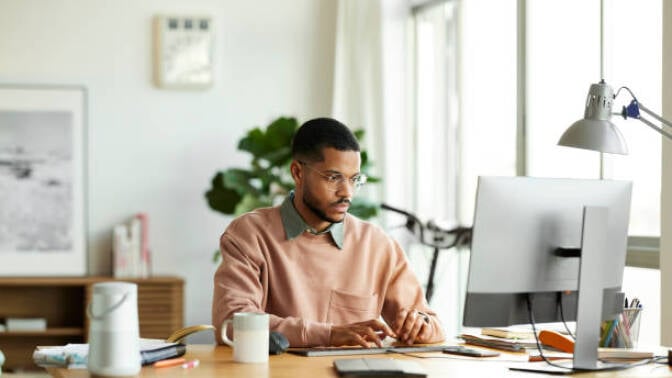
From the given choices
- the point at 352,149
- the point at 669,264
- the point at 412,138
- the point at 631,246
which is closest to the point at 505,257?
the point at 352,149

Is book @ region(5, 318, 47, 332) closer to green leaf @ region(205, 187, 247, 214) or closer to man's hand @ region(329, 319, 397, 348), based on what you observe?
green leaf @ region(205, 187, 247, 214)

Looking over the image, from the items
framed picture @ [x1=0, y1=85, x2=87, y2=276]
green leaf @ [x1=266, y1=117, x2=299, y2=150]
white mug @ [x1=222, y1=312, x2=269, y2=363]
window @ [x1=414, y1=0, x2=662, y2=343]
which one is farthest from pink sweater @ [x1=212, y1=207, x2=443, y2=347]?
framed picture @ [x1=0, y1=85, x2=87, y2=276]

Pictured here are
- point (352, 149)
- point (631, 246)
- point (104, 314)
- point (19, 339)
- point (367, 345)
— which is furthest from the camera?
point (19, 339)

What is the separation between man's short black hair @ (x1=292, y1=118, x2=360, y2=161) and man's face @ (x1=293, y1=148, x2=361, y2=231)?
0.05 feet

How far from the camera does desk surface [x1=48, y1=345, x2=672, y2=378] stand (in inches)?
87.0

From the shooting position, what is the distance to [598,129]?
8.31ft

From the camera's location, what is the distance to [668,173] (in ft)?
11.2

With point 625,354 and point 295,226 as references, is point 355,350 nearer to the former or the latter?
point 295,226

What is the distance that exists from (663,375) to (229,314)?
112 centimetres

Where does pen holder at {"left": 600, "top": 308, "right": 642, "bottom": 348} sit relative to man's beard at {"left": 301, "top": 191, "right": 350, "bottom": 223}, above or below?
below

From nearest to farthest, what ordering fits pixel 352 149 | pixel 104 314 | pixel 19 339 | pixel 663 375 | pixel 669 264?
1. pixel 104 314
2. pixel 663 375
3. pixel 352 149
4. pixel 669 264
5. pixel 19 339

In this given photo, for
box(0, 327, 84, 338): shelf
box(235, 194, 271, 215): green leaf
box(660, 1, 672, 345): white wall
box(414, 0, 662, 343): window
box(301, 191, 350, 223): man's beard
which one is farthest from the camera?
box(0, 327, 84, 338): shelf

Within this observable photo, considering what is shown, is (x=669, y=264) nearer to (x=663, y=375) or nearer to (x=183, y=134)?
(x=663, y=375)

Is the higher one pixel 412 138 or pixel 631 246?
pixel 412 138
